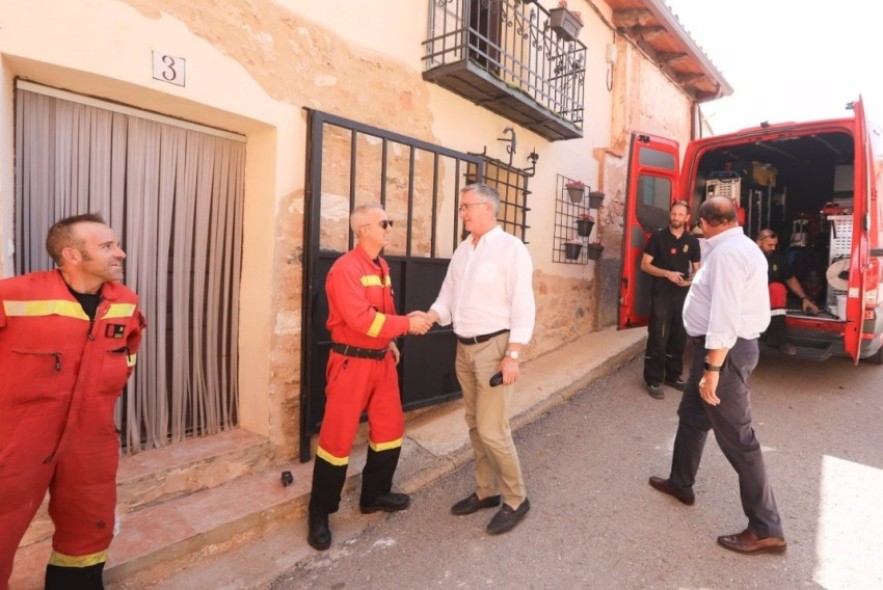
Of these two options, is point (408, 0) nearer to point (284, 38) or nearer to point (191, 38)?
point (284, 38)

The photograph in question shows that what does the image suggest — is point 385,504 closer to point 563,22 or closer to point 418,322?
point 418,322

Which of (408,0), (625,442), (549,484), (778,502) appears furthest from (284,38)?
(778,502)

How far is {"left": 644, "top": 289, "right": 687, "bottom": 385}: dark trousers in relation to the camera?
479cm

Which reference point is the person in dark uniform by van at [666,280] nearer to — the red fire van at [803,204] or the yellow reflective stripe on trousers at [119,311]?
the red fire van at [803,204]

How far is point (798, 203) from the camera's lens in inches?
287

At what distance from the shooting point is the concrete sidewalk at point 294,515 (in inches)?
95.6

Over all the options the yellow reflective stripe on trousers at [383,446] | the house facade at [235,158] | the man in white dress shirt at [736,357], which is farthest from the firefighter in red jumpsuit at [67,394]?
the man in white dress shirt at [736,357]

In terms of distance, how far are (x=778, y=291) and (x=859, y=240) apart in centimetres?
103

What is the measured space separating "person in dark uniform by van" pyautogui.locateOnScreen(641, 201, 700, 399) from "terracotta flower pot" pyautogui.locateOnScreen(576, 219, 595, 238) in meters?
1.34

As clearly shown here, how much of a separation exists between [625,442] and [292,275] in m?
2.77

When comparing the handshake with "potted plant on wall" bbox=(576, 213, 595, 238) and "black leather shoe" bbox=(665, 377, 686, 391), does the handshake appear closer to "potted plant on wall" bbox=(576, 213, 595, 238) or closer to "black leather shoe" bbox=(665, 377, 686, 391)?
"black leather shoe" bbox=(665, 377, 686, 391)

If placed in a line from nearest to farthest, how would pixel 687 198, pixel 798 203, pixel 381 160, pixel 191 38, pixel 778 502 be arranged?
1. pixel 191 38
2. pixel 778 502
3. pixel 381 160
4. pixel 687 198
5. pixel 798 203

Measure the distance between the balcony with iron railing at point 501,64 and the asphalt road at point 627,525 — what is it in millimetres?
2923

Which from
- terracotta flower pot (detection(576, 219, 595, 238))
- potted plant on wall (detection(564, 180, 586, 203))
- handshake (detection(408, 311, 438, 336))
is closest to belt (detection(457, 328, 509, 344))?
handshake (detection(408, 311, 438, 336))
